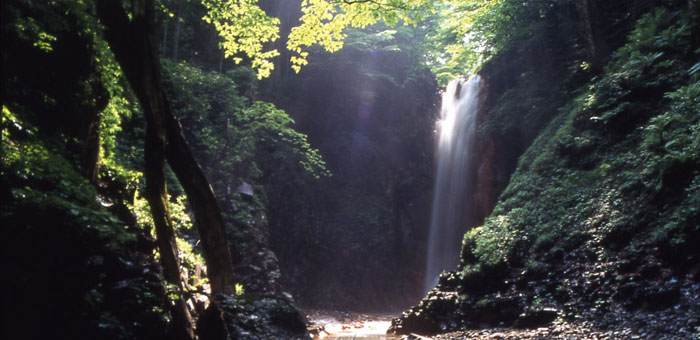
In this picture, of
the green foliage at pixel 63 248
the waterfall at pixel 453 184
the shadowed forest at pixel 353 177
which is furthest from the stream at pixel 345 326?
the green foliage at pixel 63 248

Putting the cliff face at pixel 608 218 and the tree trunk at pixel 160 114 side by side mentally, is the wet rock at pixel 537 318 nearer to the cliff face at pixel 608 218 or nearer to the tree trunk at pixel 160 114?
the cliff face at pixel 608 218

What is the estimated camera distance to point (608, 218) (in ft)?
26.8

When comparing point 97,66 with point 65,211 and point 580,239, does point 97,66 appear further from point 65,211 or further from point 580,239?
point 580,239

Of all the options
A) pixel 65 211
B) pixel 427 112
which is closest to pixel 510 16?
pixel 427 112

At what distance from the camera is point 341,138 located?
22.9 m

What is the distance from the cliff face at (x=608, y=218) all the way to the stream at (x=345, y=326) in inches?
57.6

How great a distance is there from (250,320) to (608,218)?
724 centimetres

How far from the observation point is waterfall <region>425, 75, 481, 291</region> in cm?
1909

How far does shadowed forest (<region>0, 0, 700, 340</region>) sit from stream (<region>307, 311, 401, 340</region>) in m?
0.24

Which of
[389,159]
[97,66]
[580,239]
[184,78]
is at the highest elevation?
[389,159]

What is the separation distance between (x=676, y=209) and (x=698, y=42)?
4570 millimetres

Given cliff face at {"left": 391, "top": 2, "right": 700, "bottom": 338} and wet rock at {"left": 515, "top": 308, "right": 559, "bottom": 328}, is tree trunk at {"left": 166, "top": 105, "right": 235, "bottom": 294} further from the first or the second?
cliff face at {"left": 391, "top": 2, "right": 700, "bottom": 338}

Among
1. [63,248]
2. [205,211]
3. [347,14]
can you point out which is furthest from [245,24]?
[63,248]

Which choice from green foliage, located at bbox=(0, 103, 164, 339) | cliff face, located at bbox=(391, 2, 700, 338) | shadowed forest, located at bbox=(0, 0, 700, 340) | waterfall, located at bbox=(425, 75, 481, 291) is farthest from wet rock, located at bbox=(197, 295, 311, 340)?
waterfall, located at bbox=(425, 75, 481, 291)
